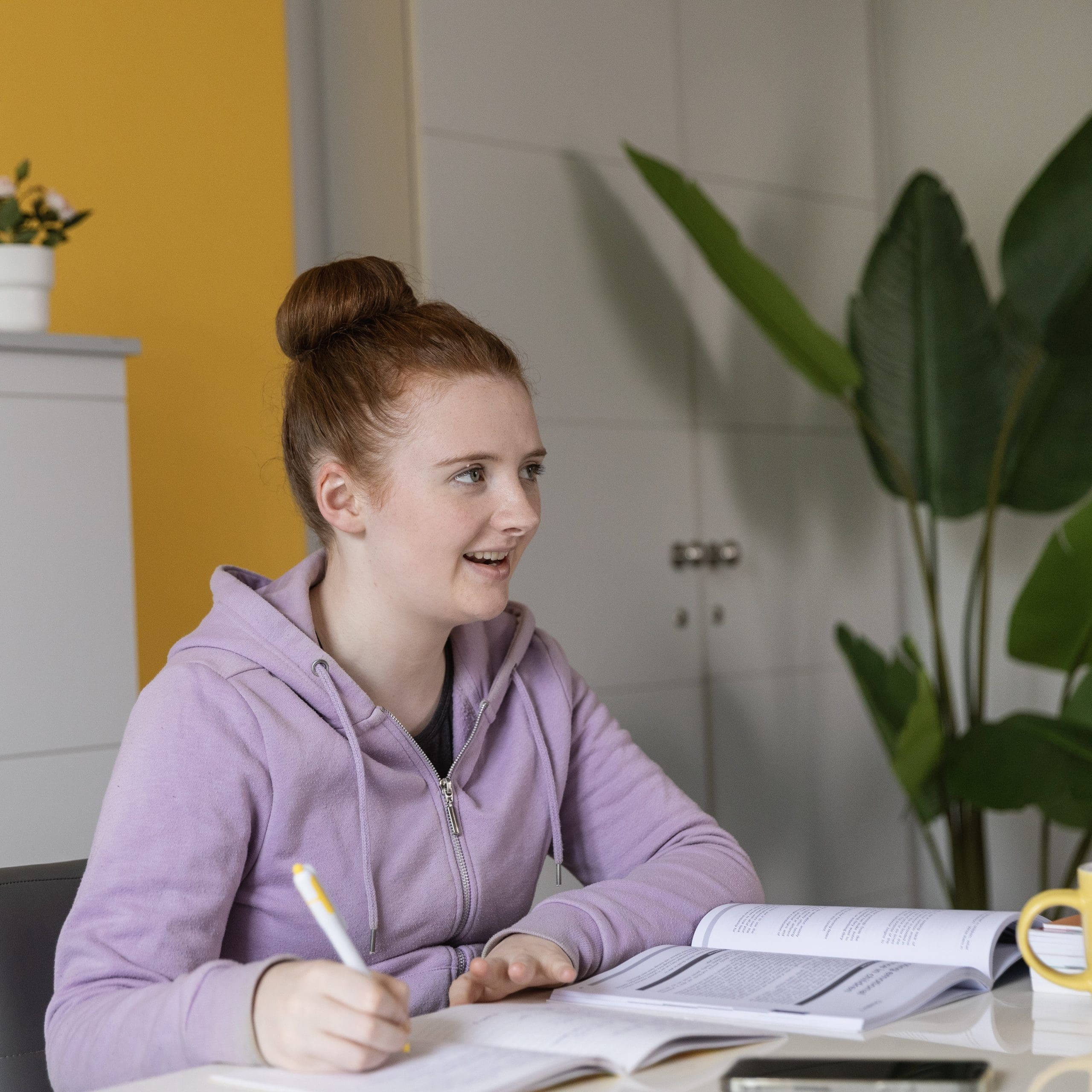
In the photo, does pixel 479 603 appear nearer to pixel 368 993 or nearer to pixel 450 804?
pixel 450 804

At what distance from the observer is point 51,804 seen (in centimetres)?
184

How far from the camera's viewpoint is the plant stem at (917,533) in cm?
290

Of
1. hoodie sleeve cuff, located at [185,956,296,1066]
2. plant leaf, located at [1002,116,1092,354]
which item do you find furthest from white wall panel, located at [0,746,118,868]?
plant leaf, located at [1002,116,1092,354]

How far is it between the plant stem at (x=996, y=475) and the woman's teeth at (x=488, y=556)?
168 centimetres

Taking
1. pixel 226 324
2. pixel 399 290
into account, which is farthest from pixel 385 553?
pixel 226 324

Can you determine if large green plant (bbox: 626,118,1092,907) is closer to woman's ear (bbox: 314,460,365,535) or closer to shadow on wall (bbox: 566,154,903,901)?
shadow on wall (bbox: 566,154,903,901)

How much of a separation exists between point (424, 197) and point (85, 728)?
1.23m

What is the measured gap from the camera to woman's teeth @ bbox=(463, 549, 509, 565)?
1396 mm

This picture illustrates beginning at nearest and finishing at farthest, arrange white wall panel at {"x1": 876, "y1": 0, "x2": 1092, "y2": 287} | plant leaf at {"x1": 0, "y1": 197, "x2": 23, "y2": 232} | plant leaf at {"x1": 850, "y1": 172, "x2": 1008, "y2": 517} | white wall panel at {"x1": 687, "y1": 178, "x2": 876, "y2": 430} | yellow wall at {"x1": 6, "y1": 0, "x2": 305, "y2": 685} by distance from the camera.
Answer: plant leaf at {"x1": 0, "y1": 197, "x2": 23, "y2": 232}, yellow wall at {"x1": 6, "y1": 0, "x2": 305, "y2": 685}, plant leaf at {"x1": 850, "y1": 172, "x2": 1008, "y2": 517}, white wall panel at {"x1": 687, "y1": 178, "x2": 876, "y2": 430}, white wall panel at {"x1": 876, "y1": 0, "x2": 1092, "y2": 287}

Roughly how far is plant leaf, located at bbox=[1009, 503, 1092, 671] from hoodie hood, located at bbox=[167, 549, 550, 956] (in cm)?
142

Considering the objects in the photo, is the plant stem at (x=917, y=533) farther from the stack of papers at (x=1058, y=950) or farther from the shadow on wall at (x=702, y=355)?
the stack of papers at (x=1058, y=950)

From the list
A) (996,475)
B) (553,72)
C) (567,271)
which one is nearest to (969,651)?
(996,475)

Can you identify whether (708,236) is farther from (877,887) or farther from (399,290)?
(877,887)

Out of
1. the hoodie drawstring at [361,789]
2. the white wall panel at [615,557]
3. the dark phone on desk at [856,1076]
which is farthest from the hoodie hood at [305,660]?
the white wall panel at [615,557]
